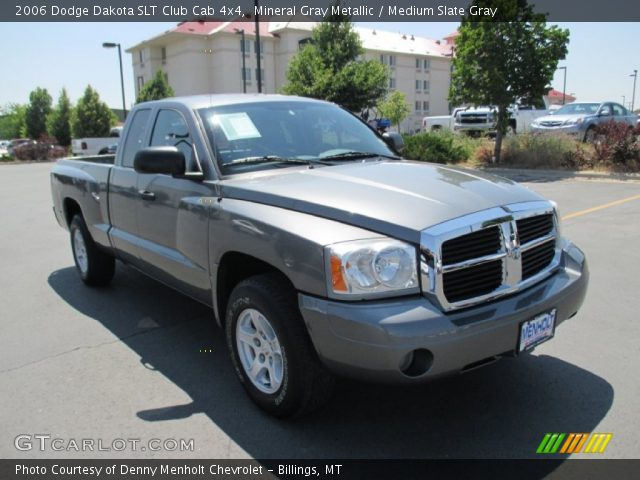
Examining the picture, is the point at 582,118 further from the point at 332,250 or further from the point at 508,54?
the point at 332,250

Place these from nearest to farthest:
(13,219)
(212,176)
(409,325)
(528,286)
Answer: (409,325)
(528,286)
(212,176)
(13,219)

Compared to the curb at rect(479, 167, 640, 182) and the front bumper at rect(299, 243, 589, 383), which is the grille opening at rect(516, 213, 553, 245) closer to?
the front bumper at rect(299, 243, 589, 383)

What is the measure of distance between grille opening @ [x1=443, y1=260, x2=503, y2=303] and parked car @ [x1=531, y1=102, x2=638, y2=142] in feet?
54.4

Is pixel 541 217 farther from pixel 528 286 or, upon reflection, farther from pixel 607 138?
pixel 607 138

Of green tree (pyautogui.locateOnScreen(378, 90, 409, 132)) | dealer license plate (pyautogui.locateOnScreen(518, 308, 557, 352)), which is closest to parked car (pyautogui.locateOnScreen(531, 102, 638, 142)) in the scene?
dealer license plate (pyautogui.locateOnScreen(518, 308, 557, 352))

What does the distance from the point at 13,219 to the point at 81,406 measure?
347 inches

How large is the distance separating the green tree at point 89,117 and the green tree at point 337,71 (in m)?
21.6

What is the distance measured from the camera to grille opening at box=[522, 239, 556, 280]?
3047 millimetres

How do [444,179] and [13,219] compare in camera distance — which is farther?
[13,219]

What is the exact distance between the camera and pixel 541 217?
3.25 meters

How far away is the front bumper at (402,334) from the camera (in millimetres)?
2525

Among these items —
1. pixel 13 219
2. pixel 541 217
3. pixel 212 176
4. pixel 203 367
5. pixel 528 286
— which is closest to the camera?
pixel 528 286

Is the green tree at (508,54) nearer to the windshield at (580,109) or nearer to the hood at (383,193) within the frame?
the windshield at (580,109)

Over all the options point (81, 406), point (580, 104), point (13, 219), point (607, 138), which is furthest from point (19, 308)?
point (580, 104)
